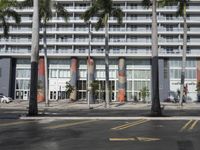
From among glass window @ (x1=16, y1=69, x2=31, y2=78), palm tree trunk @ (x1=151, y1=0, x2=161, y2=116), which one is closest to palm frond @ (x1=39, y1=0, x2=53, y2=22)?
palm tree trunk @ (x1=151, y1=0, x2=161, y2=116)

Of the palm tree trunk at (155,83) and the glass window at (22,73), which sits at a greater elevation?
the glass window at (22,73)

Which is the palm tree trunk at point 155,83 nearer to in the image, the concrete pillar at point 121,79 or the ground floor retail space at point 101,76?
the ground floor retail space at point 101,76

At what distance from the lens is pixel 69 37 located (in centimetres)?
9500

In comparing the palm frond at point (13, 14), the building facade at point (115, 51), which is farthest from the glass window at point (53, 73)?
the palm frond at point (13, 14)

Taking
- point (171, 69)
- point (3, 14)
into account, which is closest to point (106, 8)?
point (3, 14)

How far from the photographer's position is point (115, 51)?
309 feet

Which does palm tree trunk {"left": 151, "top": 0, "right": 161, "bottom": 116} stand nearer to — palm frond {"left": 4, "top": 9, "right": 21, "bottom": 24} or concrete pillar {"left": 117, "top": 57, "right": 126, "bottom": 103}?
palm frond {"left": 4, "top": 9, "right": 21, "bottom": 24}

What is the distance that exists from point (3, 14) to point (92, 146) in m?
44.3

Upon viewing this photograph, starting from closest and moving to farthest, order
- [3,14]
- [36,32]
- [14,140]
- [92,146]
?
1. [92,146]
2. [14,140]
3. [36,32]
4. [3,14]

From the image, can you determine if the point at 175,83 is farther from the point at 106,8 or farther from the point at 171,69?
the point at 106,8

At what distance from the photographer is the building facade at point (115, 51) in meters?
93.3

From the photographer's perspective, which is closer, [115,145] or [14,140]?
[115,145]

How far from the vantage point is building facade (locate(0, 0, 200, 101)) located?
9331cm

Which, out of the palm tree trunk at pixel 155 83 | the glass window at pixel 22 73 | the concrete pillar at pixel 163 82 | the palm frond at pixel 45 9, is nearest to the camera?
the palm tree trunk at pixel 155 83
